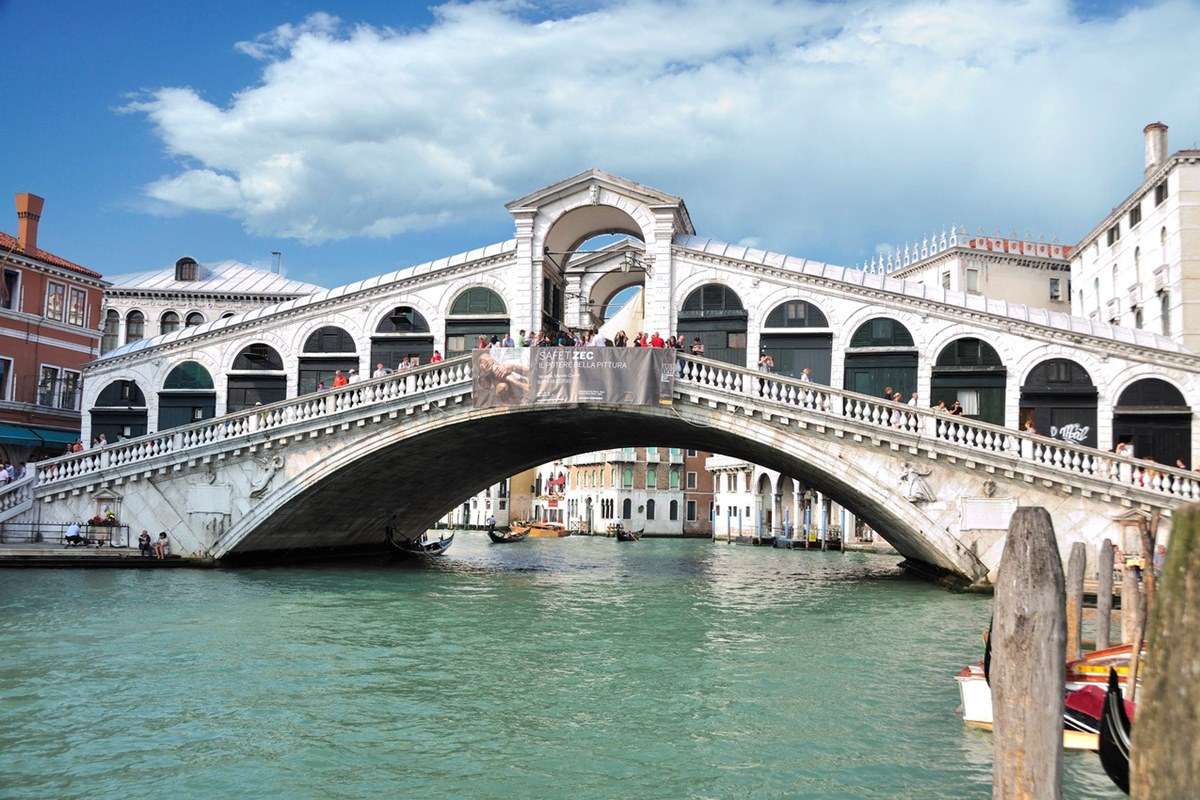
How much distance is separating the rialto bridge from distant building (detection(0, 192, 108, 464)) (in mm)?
2822

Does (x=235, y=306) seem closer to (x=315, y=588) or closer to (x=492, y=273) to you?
(x=492, y=273)

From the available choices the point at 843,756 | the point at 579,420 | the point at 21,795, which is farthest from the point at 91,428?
the point at 843,756

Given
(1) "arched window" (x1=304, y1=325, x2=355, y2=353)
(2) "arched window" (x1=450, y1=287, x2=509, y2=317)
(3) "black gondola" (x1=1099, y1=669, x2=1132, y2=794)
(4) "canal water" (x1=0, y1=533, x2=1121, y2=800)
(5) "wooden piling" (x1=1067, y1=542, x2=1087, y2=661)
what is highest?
(2) "arched window" (x1=450, y1=287, x2=509, y2=317)

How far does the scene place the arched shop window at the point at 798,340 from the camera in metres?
23.7

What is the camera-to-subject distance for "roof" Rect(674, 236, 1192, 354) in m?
22.2

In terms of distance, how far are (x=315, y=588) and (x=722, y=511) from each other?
44820mm

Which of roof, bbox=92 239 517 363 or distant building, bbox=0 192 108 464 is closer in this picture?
roof, bbox=92 239 517 363

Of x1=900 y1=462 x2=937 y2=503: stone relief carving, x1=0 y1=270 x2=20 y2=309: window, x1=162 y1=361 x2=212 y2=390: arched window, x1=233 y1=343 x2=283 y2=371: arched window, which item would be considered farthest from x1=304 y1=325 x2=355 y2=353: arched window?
x1=900 y1=462 x2=937 y2=503: stone relief carving

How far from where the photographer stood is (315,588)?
20.4 metres

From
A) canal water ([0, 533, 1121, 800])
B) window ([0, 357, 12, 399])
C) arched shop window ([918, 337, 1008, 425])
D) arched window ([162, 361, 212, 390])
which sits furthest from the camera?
window ([0, 357, 12, 399])

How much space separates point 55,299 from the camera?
29547 millimetres

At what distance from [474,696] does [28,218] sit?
25.7 metres

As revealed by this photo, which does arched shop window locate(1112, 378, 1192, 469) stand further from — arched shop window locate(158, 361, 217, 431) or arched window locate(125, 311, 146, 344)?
arched window locate(125, 311, 146, 344)

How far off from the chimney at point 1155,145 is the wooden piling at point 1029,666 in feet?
94.6
